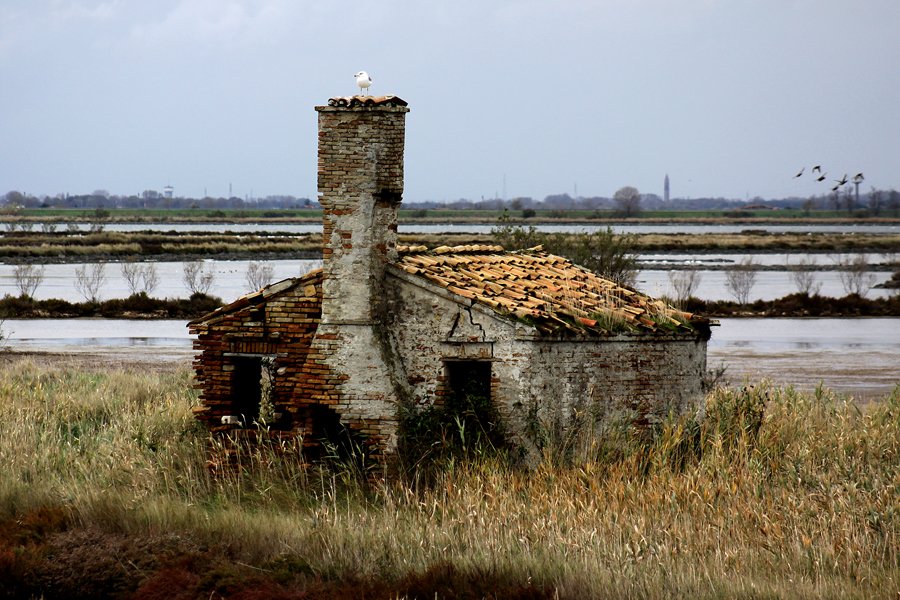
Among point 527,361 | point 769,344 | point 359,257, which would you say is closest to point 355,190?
point 359,257

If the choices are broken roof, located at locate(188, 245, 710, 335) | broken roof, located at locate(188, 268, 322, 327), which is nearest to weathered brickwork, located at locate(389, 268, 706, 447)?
broken roof, located at locate(188, 245, 710, 335)

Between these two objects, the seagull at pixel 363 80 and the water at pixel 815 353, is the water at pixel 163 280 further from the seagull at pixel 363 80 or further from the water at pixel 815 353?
the seagull at pixel 363 80

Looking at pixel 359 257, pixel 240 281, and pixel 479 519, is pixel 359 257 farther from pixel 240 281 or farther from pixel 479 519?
pixel 240 281

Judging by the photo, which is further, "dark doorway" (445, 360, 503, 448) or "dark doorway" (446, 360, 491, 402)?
"dark doorway" (446, 360, 491, 402)

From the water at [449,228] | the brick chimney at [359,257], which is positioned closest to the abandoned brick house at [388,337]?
the brick chimney at [359,257]

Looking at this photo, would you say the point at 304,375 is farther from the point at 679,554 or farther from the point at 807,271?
the point at 807,271

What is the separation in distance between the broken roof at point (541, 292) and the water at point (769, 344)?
7.67 m

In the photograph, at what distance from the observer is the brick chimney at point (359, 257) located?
10.7m

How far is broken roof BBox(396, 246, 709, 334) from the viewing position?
A: 10883 millimetres

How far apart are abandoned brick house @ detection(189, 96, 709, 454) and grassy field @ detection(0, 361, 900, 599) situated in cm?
60

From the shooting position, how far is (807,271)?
58.6 m

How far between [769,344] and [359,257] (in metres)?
21.9

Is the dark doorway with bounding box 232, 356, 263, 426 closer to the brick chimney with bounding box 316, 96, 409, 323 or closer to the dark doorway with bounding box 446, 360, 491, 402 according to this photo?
the brick chimney with bounding box 316, 96, 409, 323

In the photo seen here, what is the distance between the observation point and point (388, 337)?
11.0 metres
